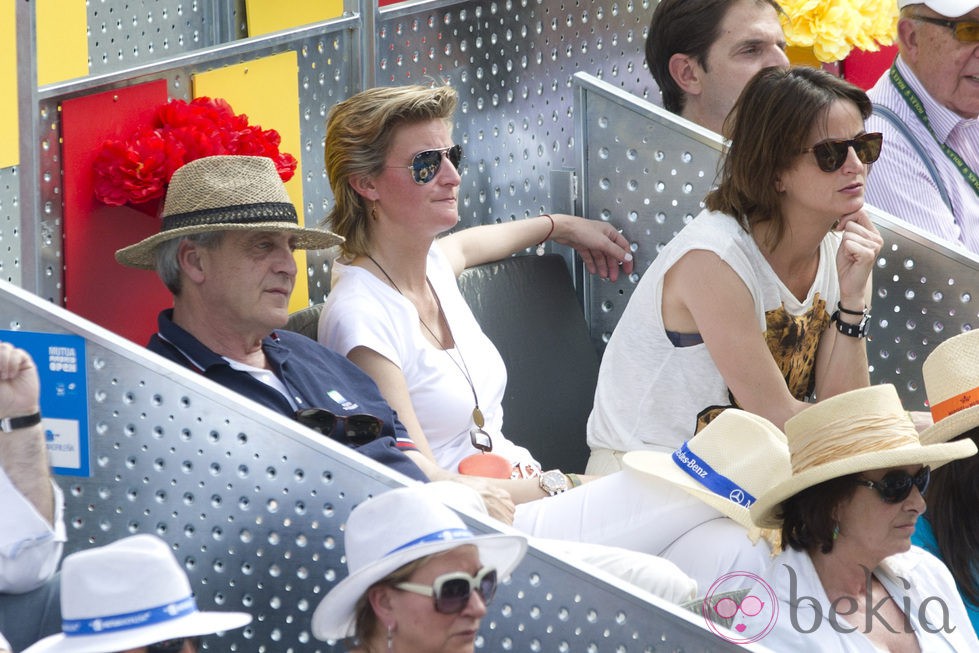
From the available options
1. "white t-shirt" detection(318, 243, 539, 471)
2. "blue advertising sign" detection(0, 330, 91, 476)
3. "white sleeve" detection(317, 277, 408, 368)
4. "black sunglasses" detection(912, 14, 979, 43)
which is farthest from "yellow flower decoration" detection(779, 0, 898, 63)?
"blue advertising sign" detection(0, 330, 91, 476)

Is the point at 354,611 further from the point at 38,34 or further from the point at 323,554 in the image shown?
the point at 38,34

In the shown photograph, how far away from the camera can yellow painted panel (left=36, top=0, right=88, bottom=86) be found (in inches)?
141

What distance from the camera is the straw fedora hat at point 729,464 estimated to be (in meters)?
2.81

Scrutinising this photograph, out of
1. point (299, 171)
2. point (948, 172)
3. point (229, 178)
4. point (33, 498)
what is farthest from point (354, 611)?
point (948, 172)

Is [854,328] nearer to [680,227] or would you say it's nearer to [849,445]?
[680,227]

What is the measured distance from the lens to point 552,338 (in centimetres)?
415

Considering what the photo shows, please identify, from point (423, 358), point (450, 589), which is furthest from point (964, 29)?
point (450, 589)

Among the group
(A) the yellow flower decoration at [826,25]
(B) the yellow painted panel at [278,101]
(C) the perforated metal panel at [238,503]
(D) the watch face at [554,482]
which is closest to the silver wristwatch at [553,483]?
(D) the watch face at [554,482]

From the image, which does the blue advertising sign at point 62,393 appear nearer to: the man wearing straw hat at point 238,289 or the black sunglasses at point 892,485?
the man wearing straw hat at point 238,289

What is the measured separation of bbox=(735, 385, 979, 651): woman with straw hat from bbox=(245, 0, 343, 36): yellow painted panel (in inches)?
109

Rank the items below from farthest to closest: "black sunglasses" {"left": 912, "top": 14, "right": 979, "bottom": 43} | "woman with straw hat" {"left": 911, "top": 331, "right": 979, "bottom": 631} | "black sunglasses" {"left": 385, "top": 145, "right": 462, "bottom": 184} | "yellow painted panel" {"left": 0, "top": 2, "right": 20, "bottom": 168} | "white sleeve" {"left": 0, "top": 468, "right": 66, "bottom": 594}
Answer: "black sunglasses" {"left": 912, "top": 14, "right": 979, "bottom": 43} < "black sunglasses" {"left": 385, "top": 145, "right": 462, "bottom": 184} < "yellow painted panel" {"left": 0, "top": 2, "right": 20, "bottom": 168} < "woman with straw hat" {"left": 911, "top": 331, "right": 979, "bottom": 631} < "white sleeve" {"left": 0, "top": 468, "right": 66, "bottom": 594}

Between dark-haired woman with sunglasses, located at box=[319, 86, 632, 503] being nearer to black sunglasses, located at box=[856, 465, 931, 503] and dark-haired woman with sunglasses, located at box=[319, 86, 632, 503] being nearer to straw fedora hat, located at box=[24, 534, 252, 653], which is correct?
black sunglasses, located at box=[856, 465, 931, 503]

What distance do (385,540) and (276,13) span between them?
3.09 metres

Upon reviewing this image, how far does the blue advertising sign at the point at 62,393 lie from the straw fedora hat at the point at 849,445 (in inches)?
46.7
